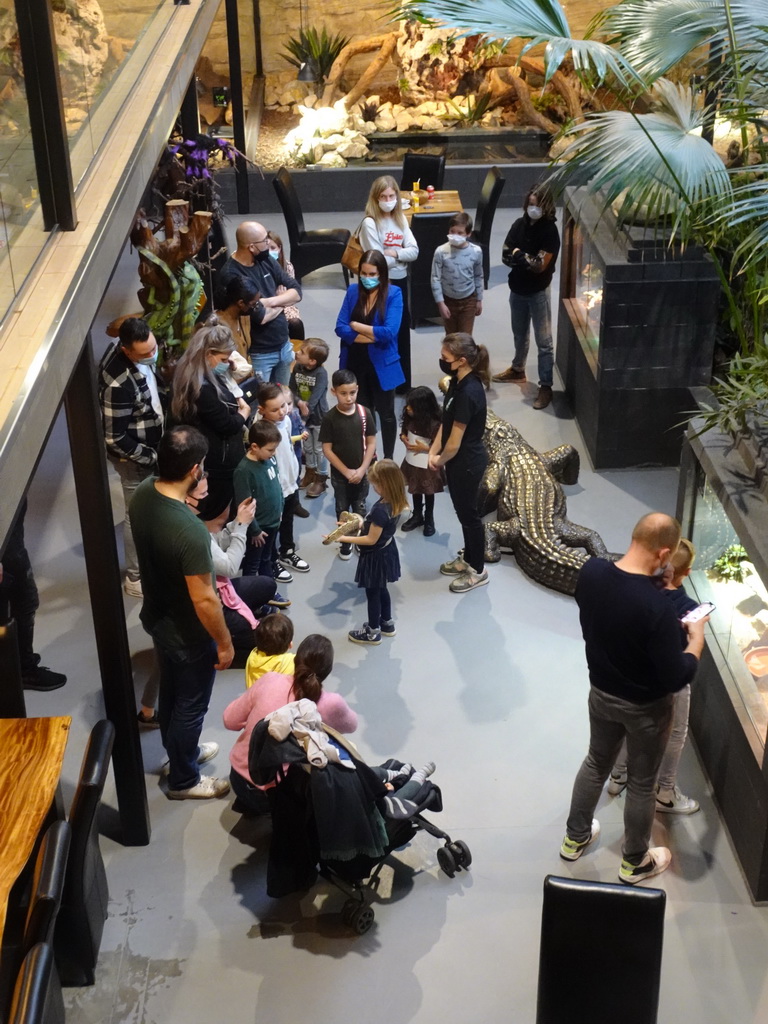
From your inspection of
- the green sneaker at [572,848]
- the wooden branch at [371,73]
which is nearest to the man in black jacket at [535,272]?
the green sneaker at [572,848]

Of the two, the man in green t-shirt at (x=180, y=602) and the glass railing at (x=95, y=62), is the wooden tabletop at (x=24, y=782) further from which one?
the glass railing at (x=95, y=62)

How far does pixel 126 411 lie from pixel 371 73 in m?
11.5

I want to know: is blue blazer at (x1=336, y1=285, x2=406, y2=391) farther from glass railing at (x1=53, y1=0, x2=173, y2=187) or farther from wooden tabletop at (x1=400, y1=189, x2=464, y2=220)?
wooden tabletop at (x1=400, y1=189, x2=464, y2=220)

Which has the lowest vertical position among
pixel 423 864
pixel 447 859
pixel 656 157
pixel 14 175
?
pixel 423 864

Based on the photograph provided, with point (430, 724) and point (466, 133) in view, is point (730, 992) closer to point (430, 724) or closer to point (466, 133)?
point (430, 724)

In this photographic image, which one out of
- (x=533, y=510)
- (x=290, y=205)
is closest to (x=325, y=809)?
(x=533, y=510)

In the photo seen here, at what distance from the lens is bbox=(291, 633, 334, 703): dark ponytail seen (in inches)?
160

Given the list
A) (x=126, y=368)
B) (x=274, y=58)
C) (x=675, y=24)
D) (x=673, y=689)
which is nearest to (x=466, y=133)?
(x=274, y=58)

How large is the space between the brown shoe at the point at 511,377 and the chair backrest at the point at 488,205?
2181 mm

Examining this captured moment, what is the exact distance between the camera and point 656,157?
545cm

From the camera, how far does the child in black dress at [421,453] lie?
6.40 meters

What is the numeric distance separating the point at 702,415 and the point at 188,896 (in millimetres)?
2911

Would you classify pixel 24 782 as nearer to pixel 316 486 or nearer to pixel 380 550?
pixel 380 550

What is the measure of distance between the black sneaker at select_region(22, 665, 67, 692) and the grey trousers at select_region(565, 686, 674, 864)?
102 inches
